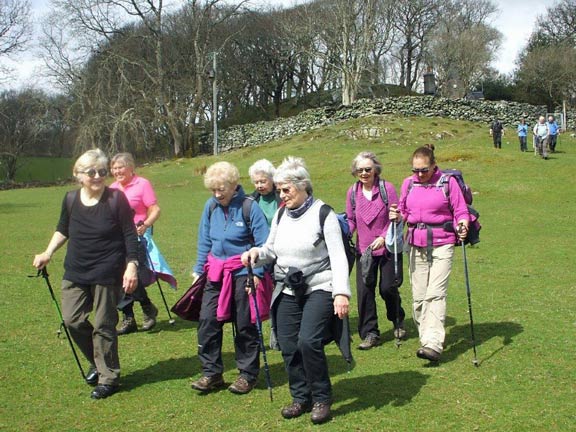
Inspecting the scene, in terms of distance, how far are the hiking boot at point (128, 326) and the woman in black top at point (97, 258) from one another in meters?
2.08

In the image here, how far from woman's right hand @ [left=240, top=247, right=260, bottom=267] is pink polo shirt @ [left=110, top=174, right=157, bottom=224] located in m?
2.68

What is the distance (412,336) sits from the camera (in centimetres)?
739

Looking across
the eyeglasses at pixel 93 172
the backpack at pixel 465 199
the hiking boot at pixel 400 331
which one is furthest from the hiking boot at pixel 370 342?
the eyeglasses at pixel 93 172

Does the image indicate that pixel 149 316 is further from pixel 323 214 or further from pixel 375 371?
pixel 323 214

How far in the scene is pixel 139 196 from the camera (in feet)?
25.0

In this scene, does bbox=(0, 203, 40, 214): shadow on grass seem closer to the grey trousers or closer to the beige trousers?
the grey trousers

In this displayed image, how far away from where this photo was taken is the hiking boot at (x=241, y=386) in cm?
568

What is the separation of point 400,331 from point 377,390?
160cm

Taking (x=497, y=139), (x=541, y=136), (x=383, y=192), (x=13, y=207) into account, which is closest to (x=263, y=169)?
(x=383, y=192)

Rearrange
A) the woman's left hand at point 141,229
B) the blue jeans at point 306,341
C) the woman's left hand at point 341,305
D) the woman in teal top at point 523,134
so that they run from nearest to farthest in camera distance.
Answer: the woman's left hand at point 341,305, the blue jeans at point 306,341, the woman's left hand at point 141,229, the woman in teal top at point 523,134

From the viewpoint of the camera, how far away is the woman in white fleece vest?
4918mm

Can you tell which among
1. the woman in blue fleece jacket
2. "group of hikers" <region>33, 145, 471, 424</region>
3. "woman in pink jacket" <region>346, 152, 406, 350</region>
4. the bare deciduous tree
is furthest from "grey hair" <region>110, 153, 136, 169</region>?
the bare deciduous tree

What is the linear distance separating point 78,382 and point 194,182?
2653cm

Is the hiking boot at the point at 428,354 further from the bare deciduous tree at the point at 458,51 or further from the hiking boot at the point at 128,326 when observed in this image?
the bare deciduous tree at the point at 458,51
